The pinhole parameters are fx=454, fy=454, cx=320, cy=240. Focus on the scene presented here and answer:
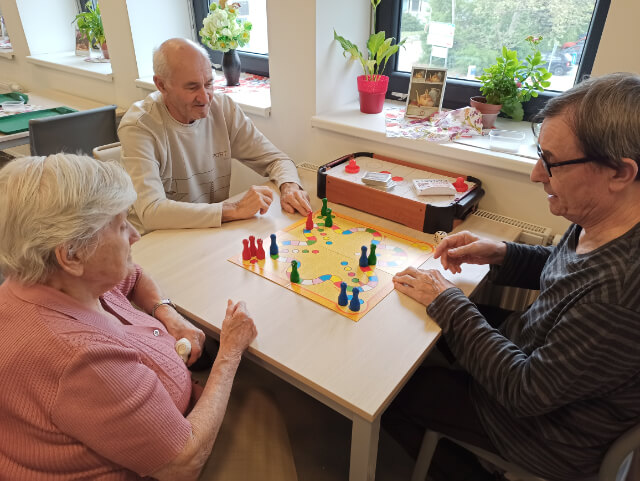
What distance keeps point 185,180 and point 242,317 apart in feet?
3.07

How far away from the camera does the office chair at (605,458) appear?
34.5 inches

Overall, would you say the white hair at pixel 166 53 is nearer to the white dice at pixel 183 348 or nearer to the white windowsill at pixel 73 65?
the white dice at pixel 183 348

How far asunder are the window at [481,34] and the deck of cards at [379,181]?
678 millimetres

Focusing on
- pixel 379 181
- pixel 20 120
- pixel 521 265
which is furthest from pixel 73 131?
pixel 521 265

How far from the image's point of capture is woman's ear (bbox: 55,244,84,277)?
0.80m

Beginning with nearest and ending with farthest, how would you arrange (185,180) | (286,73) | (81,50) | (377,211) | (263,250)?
(263,250) → (377,211) → (185,180) → (286,73) → (81,50)

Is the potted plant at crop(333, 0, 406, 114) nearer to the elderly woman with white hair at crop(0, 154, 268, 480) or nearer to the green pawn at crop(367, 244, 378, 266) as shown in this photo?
the green pawn at crop(367, 244, 378, 266)

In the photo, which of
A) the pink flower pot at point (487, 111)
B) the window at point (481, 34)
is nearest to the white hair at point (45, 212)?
the pink flower pot at point (487, 111)

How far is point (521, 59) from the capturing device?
183 centimetres

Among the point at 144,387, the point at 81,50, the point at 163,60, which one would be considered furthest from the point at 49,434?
the point at 81,50

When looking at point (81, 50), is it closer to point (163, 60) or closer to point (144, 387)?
point (163, 60)

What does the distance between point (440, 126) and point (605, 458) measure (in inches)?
50.3

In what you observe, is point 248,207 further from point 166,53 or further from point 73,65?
point 73,65

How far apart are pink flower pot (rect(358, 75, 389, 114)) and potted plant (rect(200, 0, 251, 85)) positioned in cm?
78
